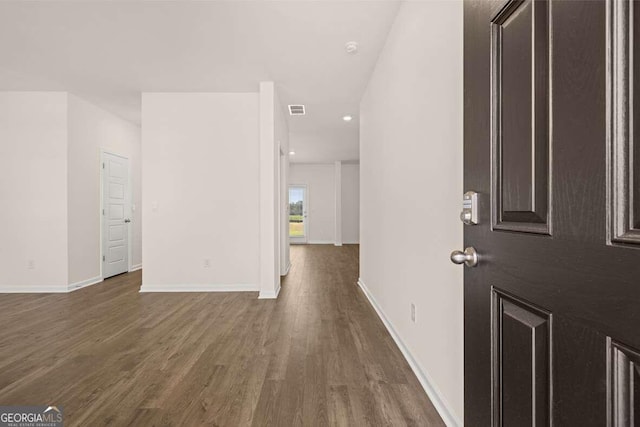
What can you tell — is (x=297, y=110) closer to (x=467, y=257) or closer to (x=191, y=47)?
(x=191, y=47)

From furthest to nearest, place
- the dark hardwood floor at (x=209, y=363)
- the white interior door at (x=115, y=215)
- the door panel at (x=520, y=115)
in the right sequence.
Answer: the white interior door at (x=115, y=215) < the dark hardwood floor at (x=209, y=363) < the door panel at (x=520, y=115)

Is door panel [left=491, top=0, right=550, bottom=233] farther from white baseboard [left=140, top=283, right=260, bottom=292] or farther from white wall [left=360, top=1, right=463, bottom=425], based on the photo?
white baseboard [left=140, top=283, right=260, bottom=292]

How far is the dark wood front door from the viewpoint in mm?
470

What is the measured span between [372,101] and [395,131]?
3.69 ft

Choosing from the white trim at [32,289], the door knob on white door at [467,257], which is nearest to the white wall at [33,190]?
the white trim at [32,289]

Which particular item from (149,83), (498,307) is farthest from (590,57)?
(149,83)

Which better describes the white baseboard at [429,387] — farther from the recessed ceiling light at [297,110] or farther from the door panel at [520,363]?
the recessed ceiling light at [297,110]

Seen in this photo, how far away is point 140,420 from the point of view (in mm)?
1535

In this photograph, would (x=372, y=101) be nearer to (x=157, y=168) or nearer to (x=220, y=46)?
(x=220, y=46)

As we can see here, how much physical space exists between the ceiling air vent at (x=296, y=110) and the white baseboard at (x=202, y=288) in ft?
8.56

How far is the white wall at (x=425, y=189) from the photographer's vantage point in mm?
1452

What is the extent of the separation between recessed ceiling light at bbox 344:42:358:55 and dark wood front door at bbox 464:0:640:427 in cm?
220

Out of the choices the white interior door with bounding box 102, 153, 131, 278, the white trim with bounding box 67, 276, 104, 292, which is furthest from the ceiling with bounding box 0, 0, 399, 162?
the white trim with bounding box 67, 276, 104, 292

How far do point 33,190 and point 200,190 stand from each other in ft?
7.02
